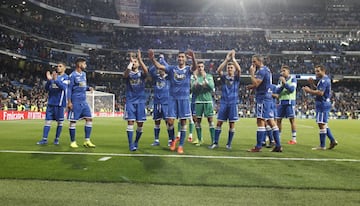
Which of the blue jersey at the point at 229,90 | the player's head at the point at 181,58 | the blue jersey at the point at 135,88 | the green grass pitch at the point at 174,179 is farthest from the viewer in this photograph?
the blue jersey at the point at 229,90

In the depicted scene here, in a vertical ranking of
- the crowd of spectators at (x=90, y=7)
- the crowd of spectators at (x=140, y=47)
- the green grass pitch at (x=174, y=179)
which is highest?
the crowd of spectators at (x=90, y=7)

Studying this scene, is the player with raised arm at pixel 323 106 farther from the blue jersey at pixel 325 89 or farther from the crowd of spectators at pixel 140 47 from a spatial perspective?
the crowd of spectators at pixel 140 47

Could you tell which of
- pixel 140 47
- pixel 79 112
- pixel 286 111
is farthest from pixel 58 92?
pixel 140 47

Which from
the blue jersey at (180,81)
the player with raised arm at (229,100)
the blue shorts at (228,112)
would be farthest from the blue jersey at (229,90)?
the blue jersey at (180,81)

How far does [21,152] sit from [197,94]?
5616 mm

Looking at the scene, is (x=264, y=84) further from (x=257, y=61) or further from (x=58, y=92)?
(x=58, y=92)

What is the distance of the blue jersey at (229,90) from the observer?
1018cm

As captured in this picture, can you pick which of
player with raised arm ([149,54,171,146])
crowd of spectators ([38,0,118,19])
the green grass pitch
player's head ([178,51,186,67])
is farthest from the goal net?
the green grass pitch

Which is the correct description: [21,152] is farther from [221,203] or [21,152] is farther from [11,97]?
[11,97]

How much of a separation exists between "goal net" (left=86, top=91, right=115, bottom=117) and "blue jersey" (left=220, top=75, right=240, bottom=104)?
94.3 feet

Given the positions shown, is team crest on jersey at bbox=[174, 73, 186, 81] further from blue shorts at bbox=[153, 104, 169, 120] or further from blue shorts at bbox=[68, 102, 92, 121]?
blue shorts at bbox=[68, 102, 92, 121]

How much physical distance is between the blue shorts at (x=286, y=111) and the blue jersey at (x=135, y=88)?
203 inches

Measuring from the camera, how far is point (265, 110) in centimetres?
944

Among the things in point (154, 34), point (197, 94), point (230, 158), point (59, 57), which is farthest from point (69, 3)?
point (230, 158)
